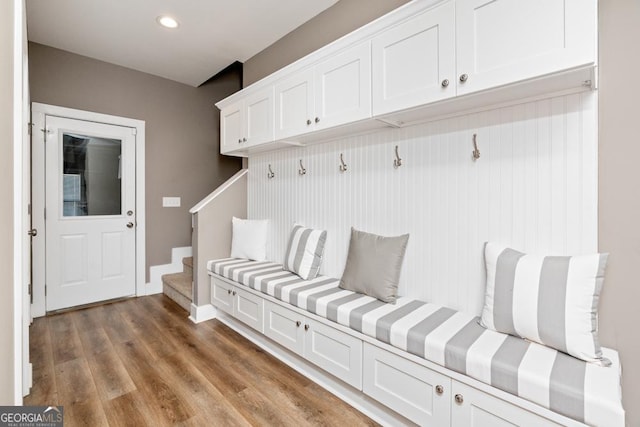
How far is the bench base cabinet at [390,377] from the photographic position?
125 cm

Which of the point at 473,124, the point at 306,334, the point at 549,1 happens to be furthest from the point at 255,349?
A: the point at 549,1

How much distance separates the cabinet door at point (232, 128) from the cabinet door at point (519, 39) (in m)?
2.10

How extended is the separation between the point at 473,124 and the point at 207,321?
9.37 feet

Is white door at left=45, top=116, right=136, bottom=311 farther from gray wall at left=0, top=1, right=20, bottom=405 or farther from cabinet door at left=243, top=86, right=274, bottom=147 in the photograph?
gray wall at left=0, top=1, right=20, bottom=405

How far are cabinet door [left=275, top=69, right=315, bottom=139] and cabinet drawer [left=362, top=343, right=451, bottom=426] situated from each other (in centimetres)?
161

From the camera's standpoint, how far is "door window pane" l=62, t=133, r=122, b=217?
3.37 metres

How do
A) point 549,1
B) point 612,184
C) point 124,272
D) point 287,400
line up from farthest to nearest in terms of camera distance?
point 124,272 < point 287,400 < point 612,184 < point 549,1

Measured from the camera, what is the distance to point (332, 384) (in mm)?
1976

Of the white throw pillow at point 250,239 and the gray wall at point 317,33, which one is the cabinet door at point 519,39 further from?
the white throw pillow at point 250,239

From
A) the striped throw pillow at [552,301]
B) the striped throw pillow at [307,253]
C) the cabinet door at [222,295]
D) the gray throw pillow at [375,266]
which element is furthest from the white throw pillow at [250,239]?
the striped throw pillow at [552,301]

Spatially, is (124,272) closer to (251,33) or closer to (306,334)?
(306,334)

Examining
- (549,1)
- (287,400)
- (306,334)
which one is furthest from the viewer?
(306,334)

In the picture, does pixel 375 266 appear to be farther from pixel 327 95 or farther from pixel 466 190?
pixel 327 95

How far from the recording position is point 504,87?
4.59 ft
